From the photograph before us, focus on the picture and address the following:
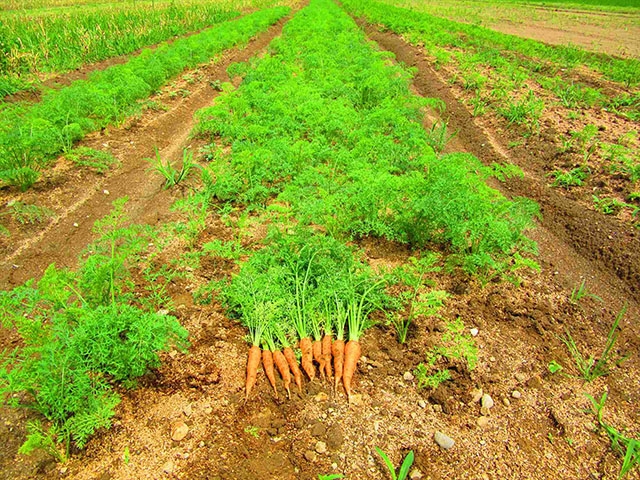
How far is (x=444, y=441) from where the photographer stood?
8.94 feet

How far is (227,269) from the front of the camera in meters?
4.41

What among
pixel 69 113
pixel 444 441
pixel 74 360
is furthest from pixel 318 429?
pixel 69 113

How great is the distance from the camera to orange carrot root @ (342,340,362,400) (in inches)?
122

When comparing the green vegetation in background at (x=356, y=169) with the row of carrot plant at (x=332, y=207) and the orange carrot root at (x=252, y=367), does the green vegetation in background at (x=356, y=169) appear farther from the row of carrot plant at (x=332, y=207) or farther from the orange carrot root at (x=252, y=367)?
the orange carrot root at (x=252, y=367)

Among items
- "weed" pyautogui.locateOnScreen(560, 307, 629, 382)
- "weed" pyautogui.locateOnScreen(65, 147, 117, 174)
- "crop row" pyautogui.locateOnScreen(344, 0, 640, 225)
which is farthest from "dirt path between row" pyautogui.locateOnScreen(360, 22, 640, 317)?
"weed" pyautogui.locateOnScreen(65, 147, 117, 174)

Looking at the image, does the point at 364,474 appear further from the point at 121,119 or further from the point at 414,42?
the point at 414,42

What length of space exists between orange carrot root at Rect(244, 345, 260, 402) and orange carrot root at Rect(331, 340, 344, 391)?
703mm

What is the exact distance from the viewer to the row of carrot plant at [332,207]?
3.40 metres

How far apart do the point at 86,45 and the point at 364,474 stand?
16331 mm

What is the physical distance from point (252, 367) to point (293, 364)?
0.37m

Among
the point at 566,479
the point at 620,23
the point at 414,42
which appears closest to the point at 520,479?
the point at 566,479

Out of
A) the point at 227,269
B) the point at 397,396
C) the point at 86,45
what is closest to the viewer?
the point at 397,396

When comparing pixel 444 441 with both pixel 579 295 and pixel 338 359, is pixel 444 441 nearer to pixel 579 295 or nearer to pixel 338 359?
pixel 338 359

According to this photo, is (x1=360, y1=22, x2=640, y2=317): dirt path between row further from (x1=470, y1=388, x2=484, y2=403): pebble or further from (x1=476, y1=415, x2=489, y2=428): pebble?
(x1=476, y1=415, x2=489, y2=428): pebble
